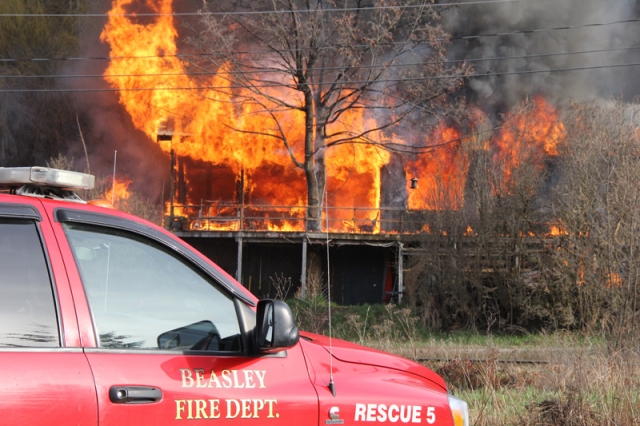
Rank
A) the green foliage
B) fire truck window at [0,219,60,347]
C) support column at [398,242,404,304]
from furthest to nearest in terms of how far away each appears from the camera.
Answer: the green foliage
support column at [398,242,404,304]
fire truck window at [0,219,60,347]

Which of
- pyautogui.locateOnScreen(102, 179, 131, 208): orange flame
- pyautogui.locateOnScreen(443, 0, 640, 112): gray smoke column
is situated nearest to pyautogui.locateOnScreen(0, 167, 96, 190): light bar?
pyautogui.locateOnScreen(102, 179, 131, 208): orange flame

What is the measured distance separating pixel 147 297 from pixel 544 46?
3480 centimetres

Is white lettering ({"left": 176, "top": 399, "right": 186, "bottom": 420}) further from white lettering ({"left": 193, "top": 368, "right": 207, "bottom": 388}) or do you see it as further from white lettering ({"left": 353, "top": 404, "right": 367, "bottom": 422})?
white lettering ({"left": 353, "top": 404, "right": 367, "bottom": 422})

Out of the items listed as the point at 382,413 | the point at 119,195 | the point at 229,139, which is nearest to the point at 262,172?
the point at 229,139

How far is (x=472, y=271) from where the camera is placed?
22.1 meters

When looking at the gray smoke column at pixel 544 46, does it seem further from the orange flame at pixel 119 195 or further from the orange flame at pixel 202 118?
the orange flame at pixel 119 195

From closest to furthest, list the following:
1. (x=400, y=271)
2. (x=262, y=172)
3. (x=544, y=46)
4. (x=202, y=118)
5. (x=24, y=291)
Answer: (x=24, y=291)
(x=400, y=271)
(x=202, y=118)
(x=262, y=172)
(x=544, y=46)

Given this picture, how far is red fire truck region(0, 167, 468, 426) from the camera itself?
2781 millimetres

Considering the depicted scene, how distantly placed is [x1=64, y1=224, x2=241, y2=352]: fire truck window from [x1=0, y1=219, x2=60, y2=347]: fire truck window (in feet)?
0.53

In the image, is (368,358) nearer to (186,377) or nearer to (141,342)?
(186,377)

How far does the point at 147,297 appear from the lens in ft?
10.6

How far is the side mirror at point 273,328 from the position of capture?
3.15m

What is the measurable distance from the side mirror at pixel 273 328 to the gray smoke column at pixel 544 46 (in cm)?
3226

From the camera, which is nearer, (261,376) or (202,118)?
(261,376)
